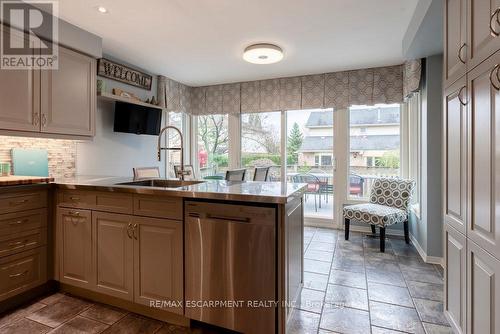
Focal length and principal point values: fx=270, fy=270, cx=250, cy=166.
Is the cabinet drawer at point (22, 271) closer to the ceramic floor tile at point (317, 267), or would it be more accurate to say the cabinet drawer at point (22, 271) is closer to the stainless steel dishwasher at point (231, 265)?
the stainless steel dishwasher at point (231, 265)

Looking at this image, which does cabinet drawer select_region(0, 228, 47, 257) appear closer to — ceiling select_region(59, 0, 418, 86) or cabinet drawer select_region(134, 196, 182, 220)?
cabinet drawer select_region(134, 196, 182, 220)

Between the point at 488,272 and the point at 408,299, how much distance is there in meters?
1.21

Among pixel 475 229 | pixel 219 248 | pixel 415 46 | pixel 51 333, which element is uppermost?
pixel 415 46

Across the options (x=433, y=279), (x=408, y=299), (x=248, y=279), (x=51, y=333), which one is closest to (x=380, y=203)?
(x=433, y=279)

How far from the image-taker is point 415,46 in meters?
2.74

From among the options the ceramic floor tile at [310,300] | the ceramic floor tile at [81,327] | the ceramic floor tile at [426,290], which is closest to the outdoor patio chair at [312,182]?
the ceramic floor tile at [426,290]

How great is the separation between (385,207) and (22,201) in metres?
3.94

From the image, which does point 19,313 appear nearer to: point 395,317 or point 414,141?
point 395,317

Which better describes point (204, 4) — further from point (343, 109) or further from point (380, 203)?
point (380, 203)

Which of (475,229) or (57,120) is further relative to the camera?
(57,120)

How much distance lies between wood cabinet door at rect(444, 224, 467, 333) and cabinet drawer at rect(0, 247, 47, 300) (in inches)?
118

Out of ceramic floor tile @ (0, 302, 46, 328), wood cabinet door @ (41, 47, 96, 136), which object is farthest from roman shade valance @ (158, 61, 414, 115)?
ceramic floor tile @ (0, 302, 46, 328)

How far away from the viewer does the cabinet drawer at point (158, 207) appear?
179cm

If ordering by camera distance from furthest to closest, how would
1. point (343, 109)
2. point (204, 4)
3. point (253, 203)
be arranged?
point (343, 109)
point (204, 4)
point (253, 203)
